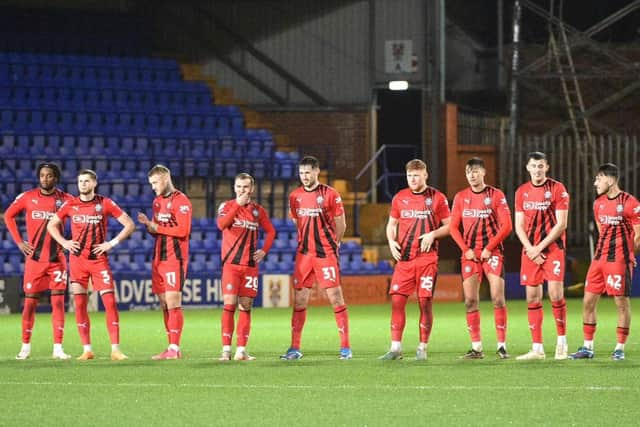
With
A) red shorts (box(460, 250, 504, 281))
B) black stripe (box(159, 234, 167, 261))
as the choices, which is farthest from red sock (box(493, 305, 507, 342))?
black stripe (box(159, 234, 167, 261))

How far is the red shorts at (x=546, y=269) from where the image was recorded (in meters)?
12.4

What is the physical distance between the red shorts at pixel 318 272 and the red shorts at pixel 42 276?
243cm

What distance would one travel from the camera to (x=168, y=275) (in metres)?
12.9

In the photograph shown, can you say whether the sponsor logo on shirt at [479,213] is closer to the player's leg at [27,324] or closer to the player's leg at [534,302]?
the player's leg at [534,302]

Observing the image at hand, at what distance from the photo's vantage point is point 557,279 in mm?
12469

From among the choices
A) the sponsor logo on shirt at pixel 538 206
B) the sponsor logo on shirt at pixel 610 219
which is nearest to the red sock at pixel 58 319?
the sponsor logo on shirt at pixel 538 206

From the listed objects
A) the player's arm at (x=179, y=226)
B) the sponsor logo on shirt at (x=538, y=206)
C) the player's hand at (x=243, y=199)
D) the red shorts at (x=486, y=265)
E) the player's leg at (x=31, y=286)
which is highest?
the player's hand at (x=243, y=199)

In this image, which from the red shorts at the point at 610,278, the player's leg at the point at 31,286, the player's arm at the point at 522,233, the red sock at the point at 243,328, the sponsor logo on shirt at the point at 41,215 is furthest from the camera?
the sponsor logo on shirt at the point at 41,215

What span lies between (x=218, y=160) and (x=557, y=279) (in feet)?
47.6

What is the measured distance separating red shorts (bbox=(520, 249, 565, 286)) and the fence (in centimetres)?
1506

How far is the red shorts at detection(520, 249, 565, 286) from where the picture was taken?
1245 centimetres

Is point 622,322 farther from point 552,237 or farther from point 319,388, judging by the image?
point 319,388

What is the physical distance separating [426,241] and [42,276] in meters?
3.95

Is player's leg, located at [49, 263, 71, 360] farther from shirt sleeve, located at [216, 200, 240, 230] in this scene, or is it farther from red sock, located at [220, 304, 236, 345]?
shirt sleeve, located at [216, 200, 240, 230]
